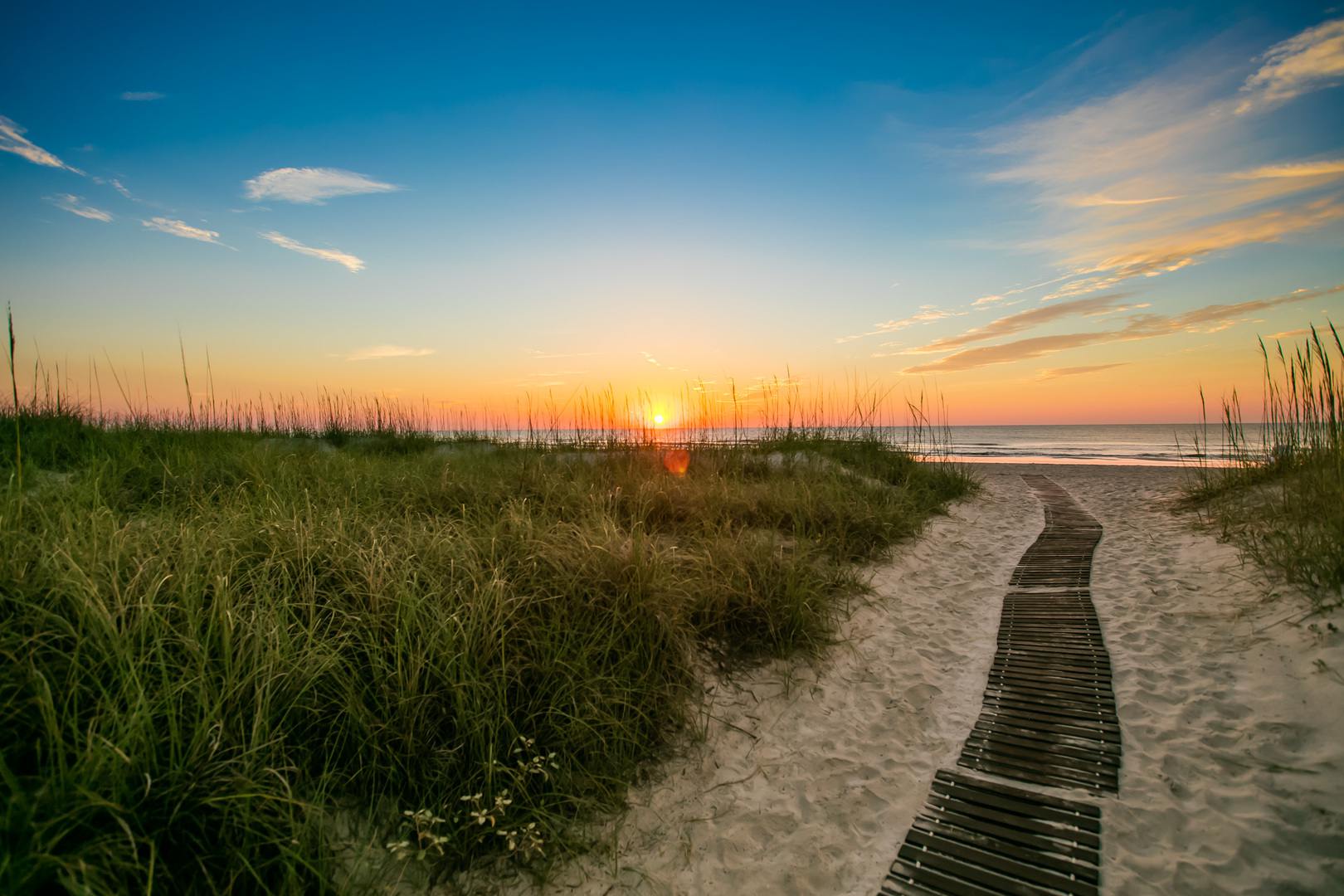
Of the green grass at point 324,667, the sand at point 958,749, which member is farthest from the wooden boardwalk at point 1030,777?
the green grass at point 324,667

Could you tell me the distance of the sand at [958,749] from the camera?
2.12 metres

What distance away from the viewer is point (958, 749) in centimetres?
285

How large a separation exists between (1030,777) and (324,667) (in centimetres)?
311

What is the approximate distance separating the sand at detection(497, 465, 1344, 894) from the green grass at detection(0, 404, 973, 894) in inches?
10.0

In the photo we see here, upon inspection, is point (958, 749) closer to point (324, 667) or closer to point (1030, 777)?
point (1030, 777)

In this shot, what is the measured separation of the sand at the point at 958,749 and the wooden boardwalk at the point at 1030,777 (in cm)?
8

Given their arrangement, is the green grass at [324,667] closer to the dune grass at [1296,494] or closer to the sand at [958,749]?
the sand at [958,749]

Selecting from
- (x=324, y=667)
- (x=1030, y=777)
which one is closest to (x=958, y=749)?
(x=1030, y=777)

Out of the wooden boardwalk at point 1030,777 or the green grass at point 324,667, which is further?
the wooden boardwalk at point 1030,777

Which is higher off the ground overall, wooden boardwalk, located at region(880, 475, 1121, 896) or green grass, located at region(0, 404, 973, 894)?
green grass, located at region(0, 404, 973, 894)

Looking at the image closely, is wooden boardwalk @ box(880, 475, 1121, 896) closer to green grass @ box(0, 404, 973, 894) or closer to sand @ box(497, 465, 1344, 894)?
sand @ box(497, 465, 1344, 894)

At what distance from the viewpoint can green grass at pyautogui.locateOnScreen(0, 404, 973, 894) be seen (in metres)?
1.60

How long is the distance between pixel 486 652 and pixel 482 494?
234cm

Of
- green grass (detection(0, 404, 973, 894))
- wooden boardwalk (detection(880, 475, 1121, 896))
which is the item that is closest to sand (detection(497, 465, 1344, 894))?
wooden boardwalk (detection(880, 475, 1121, 896))
